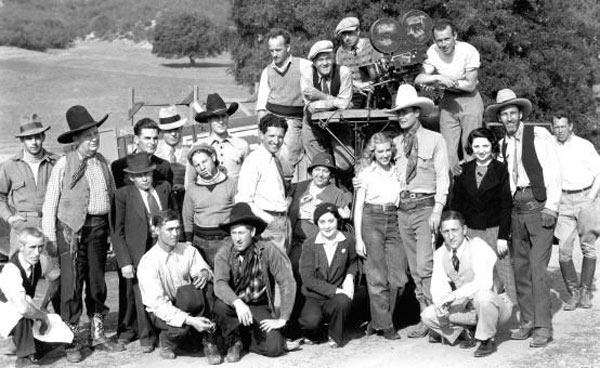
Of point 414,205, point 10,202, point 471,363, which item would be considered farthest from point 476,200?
point 10,202

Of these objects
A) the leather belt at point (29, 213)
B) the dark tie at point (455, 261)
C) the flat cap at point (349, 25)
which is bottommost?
the dark tie at point (455, 261)

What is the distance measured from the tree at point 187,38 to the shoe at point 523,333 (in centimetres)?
3671

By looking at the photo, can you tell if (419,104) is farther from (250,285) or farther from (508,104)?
(250,285)

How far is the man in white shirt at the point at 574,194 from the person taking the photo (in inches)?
306

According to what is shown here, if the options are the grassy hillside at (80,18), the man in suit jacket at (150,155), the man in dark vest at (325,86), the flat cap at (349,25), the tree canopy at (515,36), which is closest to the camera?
the man in suit jacket at (150,155)

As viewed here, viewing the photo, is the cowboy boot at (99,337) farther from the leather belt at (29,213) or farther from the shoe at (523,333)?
the shoe at (523,333)

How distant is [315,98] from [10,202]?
275 centimetres

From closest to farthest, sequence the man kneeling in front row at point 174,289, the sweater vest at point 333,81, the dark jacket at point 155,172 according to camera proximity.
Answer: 1. the man kneeling in front row at point 174,289
2. the dark jacket at point 155,172
3. the sweater vest at point 333,81

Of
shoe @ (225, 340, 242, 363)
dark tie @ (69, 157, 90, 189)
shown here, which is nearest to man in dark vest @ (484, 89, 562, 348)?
shoe @ (225, 340, 242, 363)

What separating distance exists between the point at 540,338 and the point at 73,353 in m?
3.50

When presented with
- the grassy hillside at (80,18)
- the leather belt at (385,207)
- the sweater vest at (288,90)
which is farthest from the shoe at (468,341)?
the grassy hillside at (80,18)

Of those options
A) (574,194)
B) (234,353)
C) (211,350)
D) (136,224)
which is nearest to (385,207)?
(234,353)

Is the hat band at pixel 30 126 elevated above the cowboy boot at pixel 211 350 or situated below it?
above

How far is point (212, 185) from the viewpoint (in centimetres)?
684
